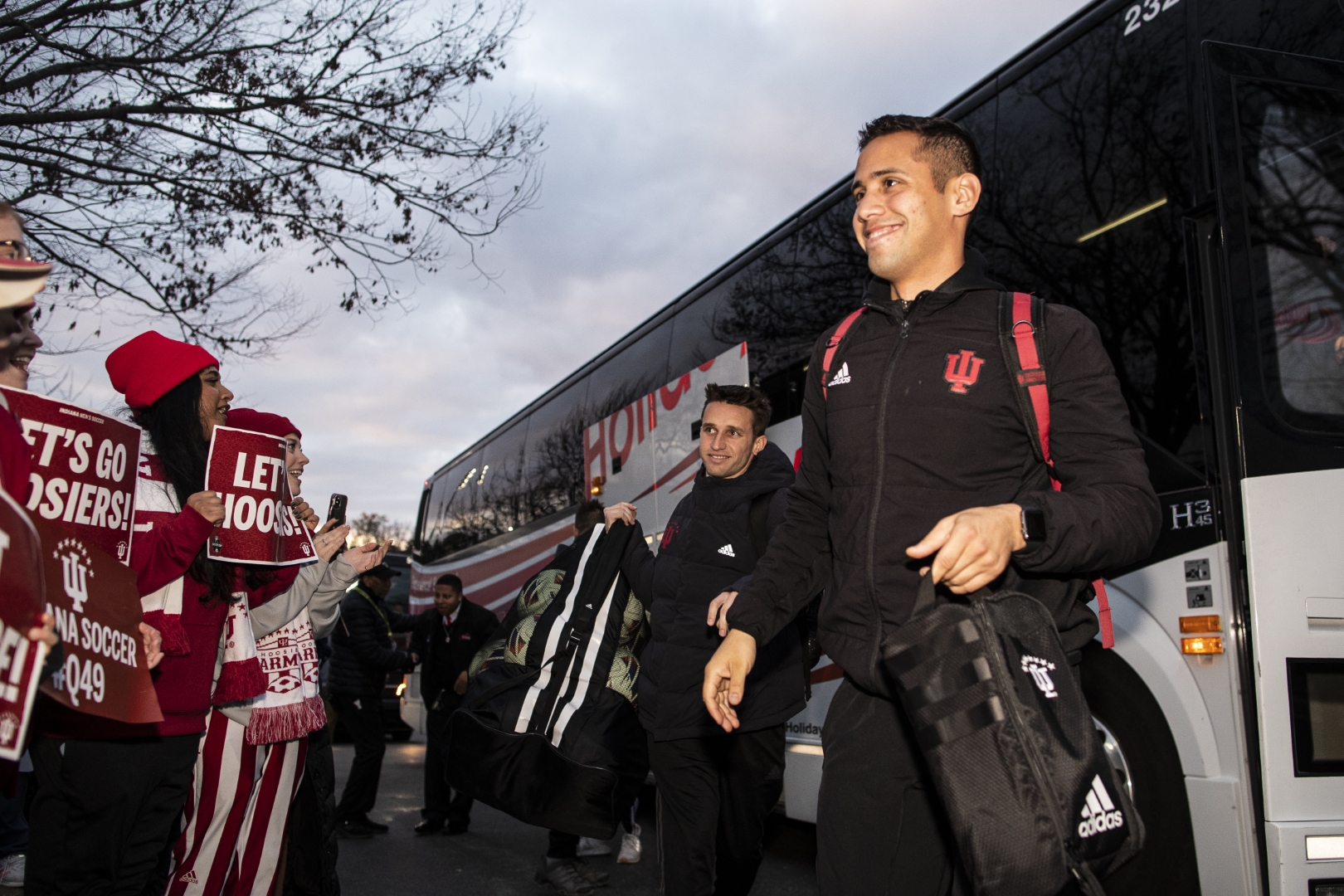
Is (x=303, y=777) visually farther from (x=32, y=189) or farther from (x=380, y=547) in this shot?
(x=32, y=189)

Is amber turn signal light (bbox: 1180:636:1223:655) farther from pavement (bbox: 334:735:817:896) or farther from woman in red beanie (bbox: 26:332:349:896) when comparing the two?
woman in red beanie (bbox: 26:332:349:896)

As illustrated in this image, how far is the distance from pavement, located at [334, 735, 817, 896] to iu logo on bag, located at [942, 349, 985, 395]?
12.2 feet

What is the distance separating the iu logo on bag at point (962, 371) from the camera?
226 cm

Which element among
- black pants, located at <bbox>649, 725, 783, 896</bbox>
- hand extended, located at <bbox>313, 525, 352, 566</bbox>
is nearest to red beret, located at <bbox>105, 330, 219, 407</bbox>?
hand extended, located at <bbox>313, 525, 352, 566</bbox>

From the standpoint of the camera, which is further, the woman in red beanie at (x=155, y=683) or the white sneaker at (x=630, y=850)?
the white sneaker at (x=630, y=850)

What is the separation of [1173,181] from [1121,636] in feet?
6.07

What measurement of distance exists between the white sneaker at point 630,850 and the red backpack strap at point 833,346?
5.10m

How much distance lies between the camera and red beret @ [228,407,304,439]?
13.4 ft

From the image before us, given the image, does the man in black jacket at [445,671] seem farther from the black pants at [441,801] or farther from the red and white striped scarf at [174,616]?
the red and white striped scarf at [174,616]

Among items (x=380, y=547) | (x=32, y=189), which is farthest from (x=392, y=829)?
(x=32, y=189)

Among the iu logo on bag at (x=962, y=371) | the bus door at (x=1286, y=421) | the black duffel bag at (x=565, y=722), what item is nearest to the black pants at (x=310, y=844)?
the black duffel bag at (x=565, y=722)

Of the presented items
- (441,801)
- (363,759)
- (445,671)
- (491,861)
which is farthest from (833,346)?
(445,671)

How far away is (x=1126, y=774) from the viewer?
423cm

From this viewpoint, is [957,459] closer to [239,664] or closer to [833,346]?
[833,346]
